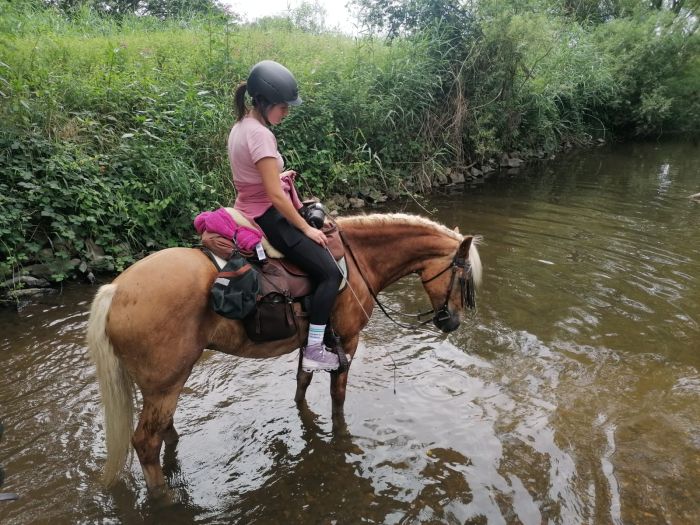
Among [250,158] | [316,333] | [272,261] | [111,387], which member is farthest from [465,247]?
[111,387]

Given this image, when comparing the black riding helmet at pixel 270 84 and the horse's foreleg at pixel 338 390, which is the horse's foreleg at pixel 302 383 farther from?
the black riding helmet at pixel 270 84

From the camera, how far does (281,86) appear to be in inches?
117

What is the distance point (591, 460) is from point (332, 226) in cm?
281

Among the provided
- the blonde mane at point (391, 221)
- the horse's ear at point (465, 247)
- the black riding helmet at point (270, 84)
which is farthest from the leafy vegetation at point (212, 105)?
the horse's ear at point (465, 247)

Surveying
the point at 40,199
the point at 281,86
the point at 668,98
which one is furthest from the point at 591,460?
the point at 668,98

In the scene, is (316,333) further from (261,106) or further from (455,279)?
(261,106)

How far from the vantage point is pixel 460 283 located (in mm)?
3895

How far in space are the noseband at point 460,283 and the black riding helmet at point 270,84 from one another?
6.30 feet

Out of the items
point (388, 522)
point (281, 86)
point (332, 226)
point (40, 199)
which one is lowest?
point (388, 522)

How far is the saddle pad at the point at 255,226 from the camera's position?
3.25 metres

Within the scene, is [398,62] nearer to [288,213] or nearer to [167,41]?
[167,41]

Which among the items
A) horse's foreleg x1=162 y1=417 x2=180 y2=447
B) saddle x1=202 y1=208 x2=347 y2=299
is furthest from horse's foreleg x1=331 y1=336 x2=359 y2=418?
horse's foreleg x1=162 y1=417 x2=180 y2=447

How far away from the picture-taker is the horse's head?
3.86 metres

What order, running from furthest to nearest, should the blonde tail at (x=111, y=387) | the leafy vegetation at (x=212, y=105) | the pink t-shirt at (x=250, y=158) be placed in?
the leafy vegetation at (x=212, y=105) → the pink t-shirt at (x=250, y=158) → the blonde tail at (x=111, y=387)
